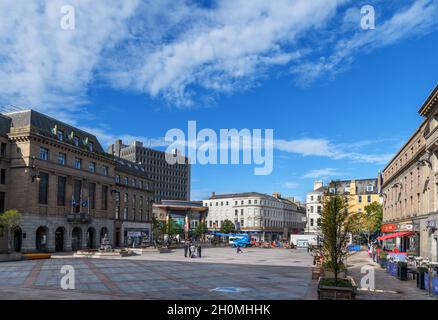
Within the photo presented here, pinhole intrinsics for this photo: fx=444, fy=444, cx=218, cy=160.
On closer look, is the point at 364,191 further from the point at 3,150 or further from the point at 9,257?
the point at 9,257

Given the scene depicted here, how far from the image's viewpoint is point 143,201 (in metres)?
88.4

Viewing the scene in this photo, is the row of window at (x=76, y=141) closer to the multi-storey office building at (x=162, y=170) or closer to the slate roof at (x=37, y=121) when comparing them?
the slate roof at (x=37, y=121)

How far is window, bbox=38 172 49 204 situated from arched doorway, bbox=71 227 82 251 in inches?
324

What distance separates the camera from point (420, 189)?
49000 millimetres

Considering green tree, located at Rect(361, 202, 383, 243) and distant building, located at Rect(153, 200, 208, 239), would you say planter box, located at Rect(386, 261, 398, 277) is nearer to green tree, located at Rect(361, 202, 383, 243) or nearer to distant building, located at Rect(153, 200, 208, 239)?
green tree, located at Rect(361, 202, 383, 243)

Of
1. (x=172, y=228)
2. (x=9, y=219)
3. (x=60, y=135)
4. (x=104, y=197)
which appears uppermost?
(x=60, y=135)

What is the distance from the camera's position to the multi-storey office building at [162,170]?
568 feet

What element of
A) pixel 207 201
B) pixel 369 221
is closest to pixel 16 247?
pixel 369 221

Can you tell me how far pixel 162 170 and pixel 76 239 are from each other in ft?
396

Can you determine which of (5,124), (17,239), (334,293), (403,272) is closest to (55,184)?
(17,239)

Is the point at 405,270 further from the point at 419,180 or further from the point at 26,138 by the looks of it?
the point at 26,138
